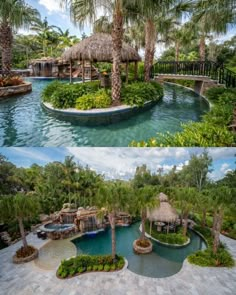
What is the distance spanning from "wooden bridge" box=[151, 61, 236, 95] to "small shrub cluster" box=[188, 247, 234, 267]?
303 cm

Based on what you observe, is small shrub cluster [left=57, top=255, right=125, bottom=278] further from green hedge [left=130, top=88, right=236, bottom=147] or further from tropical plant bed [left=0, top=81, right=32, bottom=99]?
tropical plant bed [left=0, top=81, right=32, bottom=99]

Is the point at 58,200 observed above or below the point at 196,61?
below

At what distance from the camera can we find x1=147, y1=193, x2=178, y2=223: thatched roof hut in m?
4.02

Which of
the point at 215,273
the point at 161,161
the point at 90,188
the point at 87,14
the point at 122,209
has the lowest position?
the point at 215,273

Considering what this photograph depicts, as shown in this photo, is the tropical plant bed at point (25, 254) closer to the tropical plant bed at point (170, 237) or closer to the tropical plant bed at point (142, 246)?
the tropical plant bed at point (142, 246)

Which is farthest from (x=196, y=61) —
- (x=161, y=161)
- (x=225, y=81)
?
(x=161, y=161)

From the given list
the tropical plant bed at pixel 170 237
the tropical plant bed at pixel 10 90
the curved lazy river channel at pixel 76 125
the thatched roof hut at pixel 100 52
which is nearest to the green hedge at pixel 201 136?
the curved lazy river channel at pixel 76 125

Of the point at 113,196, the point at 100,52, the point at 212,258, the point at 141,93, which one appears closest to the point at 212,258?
the point at 212,258

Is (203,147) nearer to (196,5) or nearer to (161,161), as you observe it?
(161,161)

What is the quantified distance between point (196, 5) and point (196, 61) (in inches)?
47.1

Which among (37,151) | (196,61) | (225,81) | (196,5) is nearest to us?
(196,5)

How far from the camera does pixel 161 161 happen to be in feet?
13.0

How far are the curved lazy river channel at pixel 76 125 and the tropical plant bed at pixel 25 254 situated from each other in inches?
67.6

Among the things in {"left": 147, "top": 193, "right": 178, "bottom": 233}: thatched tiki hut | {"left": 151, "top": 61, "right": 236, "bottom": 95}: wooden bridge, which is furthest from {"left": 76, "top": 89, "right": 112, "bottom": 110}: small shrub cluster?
{"left": 147, "top": 193, "right": 178, "bottom": 233}: thatched tiki hut
